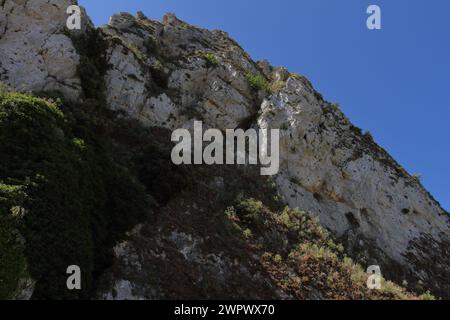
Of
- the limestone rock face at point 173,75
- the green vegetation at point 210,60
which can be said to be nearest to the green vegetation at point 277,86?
the limestone rock face at point 173,75

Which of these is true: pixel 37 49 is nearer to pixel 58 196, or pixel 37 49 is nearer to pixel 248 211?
pixel 58 196

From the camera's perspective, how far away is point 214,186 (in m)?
23.5

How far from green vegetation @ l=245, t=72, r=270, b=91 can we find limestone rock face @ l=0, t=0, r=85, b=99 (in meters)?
13.7

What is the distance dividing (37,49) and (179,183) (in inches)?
418

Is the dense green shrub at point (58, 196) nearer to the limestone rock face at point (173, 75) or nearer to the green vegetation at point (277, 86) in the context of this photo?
the limestone rock face at point (173, 75)

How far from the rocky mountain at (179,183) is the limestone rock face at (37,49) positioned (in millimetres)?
73

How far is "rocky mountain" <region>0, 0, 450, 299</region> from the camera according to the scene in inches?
574

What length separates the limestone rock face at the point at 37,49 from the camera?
2256 cm

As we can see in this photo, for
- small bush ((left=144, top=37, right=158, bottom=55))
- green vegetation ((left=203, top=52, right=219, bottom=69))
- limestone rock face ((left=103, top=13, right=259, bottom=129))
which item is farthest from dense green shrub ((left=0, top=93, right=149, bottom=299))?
green vegetation ((left=203, top=52, right=219, bottom=69))

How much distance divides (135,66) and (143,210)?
45.2 ft

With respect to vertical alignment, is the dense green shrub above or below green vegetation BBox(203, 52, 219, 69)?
below

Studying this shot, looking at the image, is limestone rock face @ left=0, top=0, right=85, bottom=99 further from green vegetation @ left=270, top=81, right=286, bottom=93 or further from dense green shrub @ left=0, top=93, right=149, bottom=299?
green vegetation @ left=270, top=81, right=286, bottom=93

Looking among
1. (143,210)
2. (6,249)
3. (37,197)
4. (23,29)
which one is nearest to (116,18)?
(23,29)
